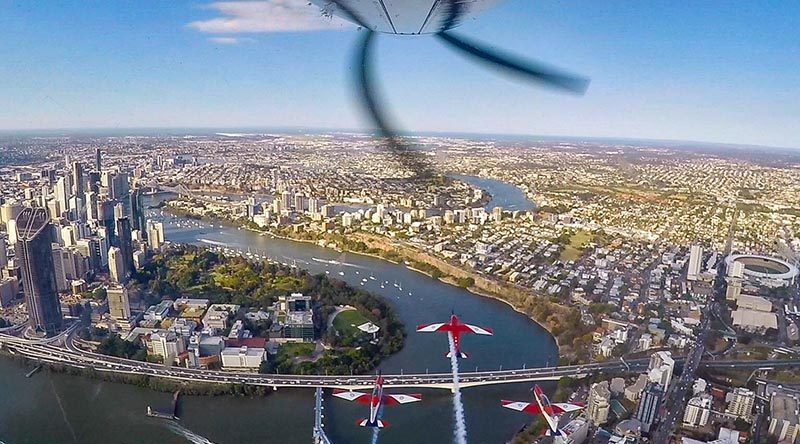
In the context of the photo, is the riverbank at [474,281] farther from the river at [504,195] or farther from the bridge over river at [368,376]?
the river at [504,195]

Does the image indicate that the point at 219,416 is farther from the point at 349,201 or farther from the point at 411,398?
the point at 349,201

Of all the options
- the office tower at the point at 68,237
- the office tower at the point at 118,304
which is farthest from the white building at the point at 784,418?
the office tower at the point at 68,237

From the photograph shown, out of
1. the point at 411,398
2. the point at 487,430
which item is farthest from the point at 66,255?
the point at 487,430

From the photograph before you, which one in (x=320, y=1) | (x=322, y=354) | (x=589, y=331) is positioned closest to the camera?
(x=320, y=1)

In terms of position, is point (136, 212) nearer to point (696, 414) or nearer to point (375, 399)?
point (375, 399)

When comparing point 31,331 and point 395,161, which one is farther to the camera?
point 31,331
